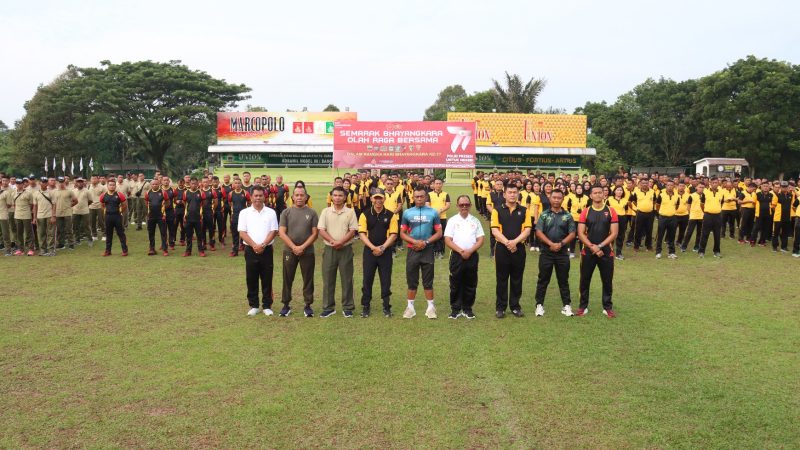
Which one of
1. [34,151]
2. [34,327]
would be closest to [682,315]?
[34,327]

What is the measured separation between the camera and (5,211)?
1203 centimetres

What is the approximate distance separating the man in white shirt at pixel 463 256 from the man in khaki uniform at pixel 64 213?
9.86 meters

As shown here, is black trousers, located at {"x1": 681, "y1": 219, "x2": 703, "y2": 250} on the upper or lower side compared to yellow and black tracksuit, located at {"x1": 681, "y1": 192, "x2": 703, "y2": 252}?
lower

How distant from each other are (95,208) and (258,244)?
355 inches

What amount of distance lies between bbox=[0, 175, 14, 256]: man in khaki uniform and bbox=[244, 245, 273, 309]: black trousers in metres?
8.09

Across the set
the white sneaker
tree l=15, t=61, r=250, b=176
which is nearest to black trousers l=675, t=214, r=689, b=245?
the white sneaker

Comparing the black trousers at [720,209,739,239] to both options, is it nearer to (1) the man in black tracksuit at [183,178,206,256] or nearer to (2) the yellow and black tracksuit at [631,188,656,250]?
(2) the yellow and black tracksuit at [631,188,656,250]

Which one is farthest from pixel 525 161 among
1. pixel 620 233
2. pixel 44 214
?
pixel 44 214

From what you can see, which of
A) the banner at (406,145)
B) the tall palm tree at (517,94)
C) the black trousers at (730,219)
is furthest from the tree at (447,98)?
the black trousers at (730,219)

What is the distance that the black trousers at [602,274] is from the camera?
745cm

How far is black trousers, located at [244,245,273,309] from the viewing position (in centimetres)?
740

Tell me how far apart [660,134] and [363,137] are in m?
34.0

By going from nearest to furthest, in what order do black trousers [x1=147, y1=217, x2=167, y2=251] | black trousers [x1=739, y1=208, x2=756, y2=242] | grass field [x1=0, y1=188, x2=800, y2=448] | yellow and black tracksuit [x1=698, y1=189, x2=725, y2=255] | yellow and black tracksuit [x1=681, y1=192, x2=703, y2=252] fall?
grass field [x1=0, y1=188, x2=800, y2=448] < black trousers [x1=147, y1=217, x2=167, y2=251] < yellow and black tracksuit [x1=698, y1=189, x2=725, y2=255] < yellow and black tracksuit [x1=681, y1=192, x2=703, y2=252] < black trousers [x1=739, y1=208, x2=756, y2=242]

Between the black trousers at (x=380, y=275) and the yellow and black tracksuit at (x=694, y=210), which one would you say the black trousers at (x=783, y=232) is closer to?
the yellow and black tracksuit at (x=694, y=210)
